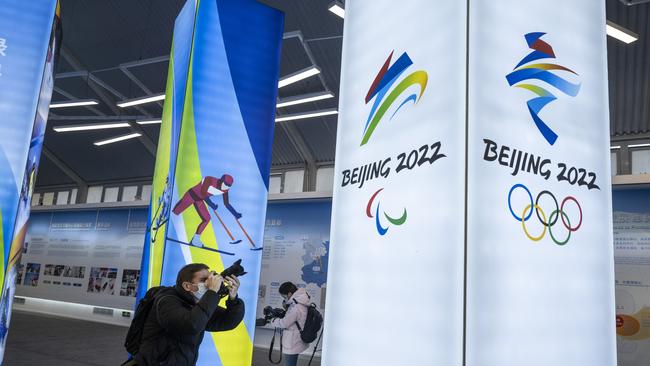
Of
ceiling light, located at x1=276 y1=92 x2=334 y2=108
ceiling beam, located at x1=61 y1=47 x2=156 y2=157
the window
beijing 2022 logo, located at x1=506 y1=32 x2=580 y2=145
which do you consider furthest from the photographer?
ceiling beam, located at x1=61 y1=47 x2=156 y2=157

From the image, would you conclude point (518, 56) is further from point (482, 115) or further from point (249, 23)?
point (249, 23)

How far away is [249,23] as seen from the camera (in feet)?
13.9

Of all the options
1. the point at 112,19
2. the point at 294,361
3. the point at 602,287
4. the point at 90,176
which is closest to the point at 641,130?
the point at 294,361

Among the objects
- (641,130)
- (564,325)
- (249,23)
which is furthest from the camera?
(641,130)

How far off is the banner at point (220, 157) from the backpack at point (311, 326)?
21.4 inches

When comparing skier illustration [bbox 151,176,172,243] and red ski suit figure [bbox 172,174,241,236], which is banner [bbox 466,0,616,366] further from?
skier illustration [bbox 151,176,172,243]

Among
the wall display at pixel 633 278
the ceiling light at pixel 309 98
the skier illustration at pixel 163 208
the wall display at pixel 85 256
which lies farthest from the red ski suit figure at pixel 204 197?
the ceiling light at pixel 309 98

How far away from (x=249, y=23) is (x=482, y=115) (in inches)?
125

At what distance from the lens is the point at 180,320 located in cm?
207

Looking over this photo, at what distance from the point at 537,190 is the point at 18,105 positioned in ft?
11.2

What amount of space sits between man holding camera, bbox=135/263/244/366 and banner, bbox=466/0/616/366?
1.20 meters

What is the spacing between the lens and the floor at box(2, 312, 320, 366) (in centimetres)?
575

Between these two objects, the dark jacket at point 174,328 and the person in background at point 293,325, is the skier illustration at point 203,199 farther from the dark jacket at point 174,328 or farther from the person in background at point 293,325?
the dark jacket at point 174,328

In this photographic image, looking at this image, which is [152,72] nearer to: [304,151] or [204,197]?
[304,151]
